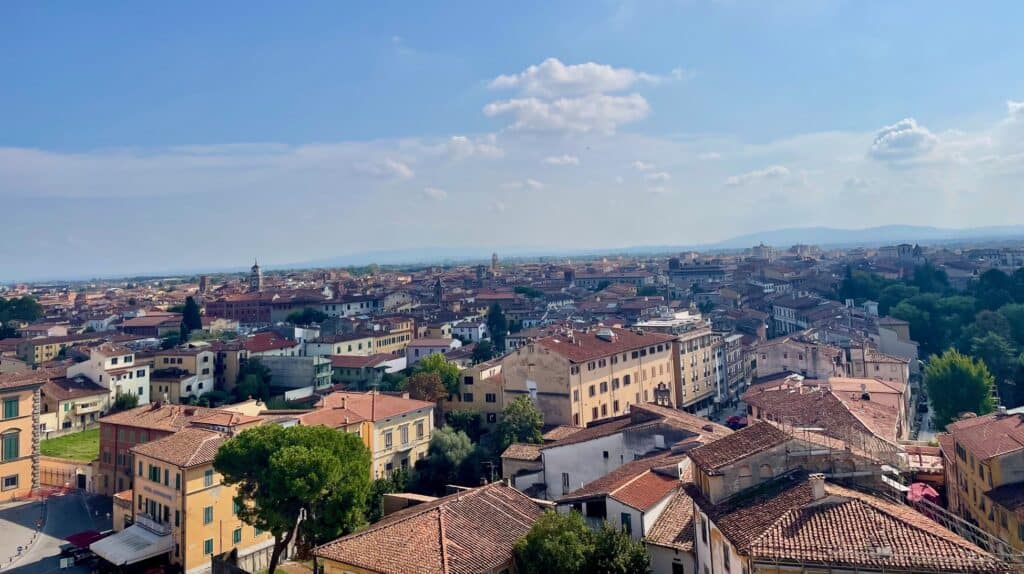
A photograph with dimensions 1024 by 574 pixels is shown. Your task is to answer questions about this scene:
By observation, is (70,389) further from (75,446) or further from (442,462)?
(442,462)

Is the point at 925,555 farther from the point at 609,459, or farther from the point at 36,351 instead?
the point at 36,351

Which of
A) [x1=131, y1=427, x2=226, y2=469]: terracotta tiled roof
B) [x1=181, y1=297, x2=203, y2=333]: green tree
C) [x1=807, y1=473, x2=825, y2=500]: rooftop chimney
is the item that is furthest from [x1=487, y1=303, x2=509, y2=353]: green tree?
[x1=807, y1=473, x2=825, y2=500]: rooftop chimney

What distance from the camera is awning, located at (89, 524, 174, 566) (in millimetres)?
24906

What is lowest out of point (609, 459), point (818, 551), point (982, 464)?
point (609, 459)

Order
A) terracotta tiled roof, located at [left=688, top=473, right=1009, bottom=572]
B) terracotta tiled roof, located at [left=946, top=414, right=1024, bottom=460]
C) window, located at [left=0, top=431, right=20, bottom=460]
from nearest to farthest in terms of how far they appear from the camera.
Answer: terracotta tiled roof, located at [left=688, top=473, right=1009, bottom=572], terracotta tiled roof, located at [left=946, top=414, right=1024, bottom=460], window, located at [left=0, top=431, right=20, bottom=460]

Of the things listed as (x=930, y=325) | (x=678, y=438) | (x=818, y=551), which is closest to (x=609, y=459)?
(x=678, y=438)

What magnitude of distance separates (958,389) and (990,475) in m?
21.4

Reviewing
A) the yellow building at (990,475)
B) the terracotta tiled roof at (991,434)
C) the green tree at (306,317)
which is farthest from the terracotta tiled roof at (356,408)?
the green tree at (306,317)

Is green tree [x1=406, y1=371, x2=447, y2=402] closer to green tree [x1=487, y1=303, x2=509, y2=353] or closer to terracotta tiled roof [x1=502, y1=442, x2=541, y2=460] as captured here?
terracotta tiled roof [x1=502, y1=442, x2=541, y2=460]

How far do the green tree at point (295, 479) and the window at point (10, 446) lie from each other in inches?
806

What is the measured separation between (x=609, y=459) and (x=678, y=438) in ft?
9.89

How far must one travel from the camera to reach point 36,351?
225ft

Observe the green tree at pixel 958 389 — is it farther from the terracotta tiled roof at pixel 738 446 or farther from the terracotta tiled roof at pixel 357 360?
the terracotta tiled roof at pixel 357 360

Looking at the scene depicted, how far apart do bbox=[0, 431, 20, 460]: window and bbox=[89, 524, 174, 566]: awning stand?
469 inches
